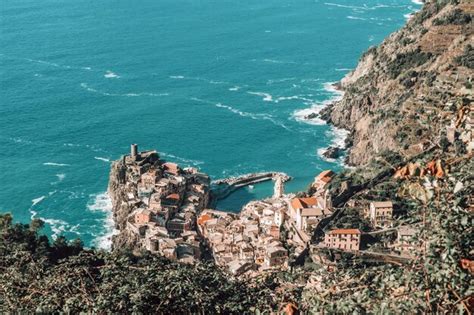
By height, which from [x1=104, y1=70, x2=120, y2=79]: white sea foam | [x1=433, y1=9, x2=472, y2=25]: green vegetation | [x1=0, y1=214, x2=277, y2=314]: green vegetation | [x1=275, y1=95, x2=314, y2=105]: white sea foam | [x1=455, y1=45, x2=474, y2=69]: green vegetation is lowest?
[x1=275, y1=95, x2=314, y2=105]: white sea foam

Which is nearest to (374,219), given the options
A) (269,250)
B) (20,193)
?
(269,250)

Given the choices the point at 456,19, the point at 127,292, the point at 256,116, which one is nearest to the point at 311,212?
the point at 127,292


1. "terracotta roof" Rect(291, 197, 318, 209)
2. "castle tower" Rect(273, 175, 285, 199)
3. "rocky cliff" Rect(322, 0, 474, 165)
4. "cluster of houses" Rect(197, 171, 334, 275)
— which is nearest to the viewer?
"cluster of houses" Rect(197, 171, 334, 275)

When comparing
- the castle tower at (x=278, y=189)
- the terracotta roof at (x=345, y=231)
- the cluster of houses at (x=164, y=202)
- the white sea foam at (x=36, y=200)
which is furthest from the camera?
the white sea foam at (x=36, y=200)

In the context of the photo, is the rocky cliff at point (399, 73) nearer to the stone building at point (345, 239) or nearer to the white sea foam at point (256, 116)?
the white sea foam at point (256, 116)

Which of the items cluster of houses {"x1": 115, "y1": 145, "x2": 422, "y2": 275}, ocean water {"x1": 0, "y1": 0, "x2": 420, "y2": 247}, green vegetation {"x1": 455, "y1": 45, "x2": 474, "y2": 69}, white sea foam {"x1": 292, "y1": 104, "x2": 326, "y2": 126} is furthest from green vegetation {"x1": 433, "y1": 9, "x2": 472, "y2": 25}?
cluster of houses {"x1": 115, "y1": 145, "x2": 422, "y2": 275}

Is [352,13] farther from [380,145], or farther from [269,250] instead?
[269,250]

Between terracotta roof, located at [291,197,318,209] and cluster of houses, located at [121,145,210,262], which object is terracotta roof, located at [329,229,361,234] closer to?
terracotta roof, located at [291,197,318,209]

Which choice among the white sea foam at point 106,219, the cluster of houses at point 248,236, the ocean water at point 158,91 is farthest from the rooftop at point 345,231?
the white sea foam at point 106,219
